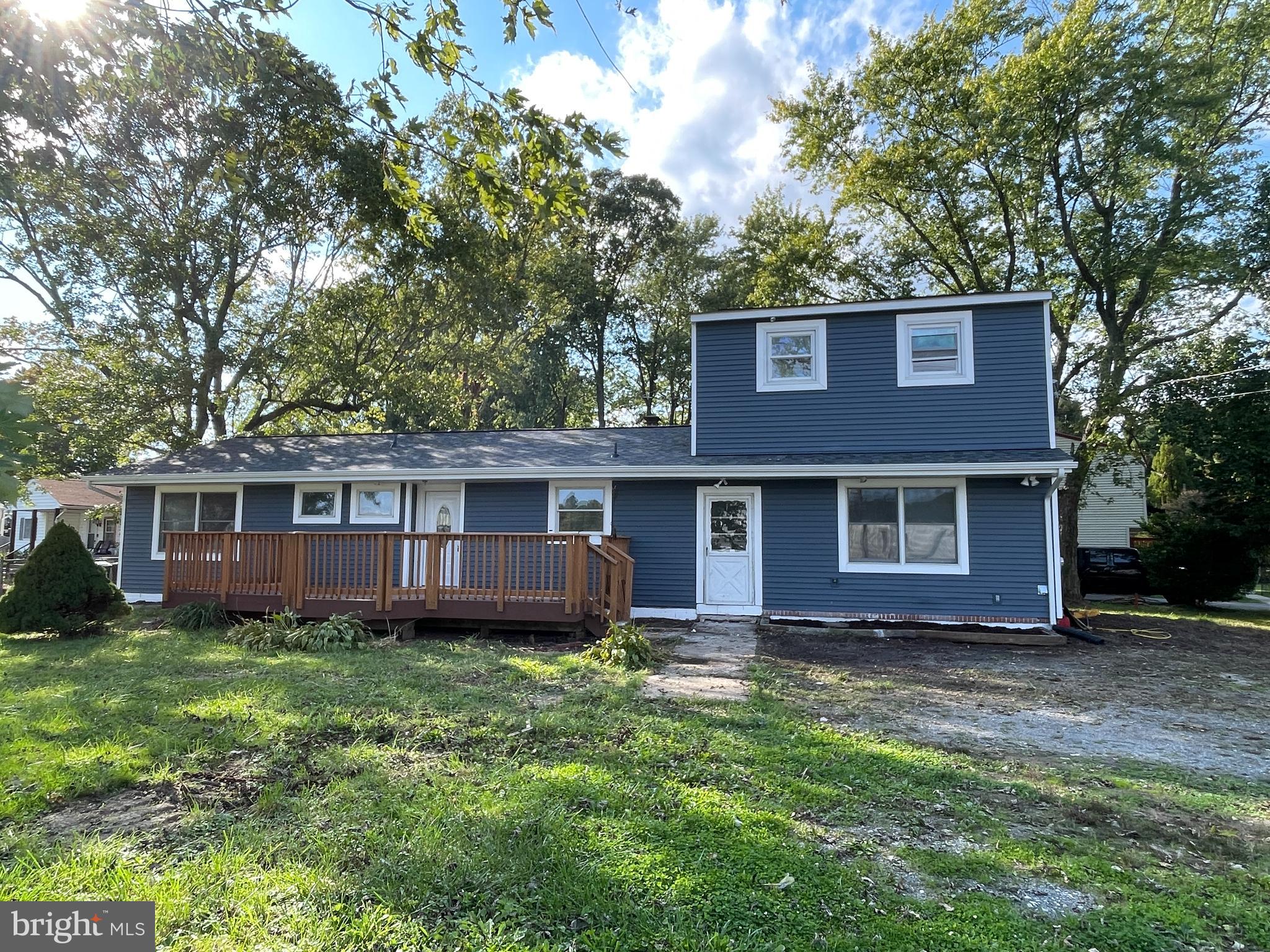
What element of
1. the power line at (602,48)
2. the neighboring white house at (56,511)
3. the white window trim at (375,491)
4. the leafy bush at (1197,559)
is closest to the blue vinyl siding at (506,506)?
the white window trim at (375,491)

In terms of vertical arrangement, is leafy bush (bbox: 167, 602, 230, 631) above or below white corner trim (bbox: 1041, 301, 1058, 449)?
below

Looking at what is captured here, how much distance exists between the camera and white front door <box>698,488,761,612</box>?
9953 mm

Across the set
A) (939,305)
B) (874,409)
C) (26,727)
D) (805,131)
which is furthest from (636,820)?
(805,131)

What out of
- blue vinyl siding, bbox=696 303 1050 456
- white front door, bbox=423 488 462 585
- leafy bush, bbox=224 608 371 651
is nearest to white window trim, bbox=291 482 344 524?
white front door, bbox=423 488 462 585

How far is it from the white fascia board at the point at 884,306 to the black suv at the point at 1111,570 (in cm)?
1021

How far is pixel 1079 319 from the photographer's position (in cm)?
1788

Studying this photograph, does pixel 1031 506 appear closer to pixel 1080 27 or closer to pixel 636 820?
pixel 636 820

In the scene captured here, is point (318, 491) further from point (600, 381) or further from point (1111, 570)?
point (1111, 570)

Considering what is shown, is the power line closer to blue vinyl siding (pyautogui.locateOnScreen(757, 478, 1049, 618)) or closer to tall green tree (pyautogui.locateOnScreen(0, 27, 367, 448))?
blue vinyl siding (pyautogui.locateOnScreen(757, 478, 1049, 618))

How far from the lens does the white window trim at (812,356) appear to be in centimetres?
1019

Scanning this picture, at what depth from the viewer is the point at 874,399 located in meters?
9.96

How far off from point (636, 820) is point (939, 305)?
924cm

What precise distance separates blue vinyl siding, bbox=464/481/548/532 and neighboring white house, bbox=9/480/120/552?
24.7m

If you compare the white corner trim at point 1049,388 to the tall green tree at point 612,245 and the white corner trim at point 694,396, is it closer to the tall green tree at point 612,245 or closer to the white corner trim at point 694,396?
the white corner trim at point 694,396
